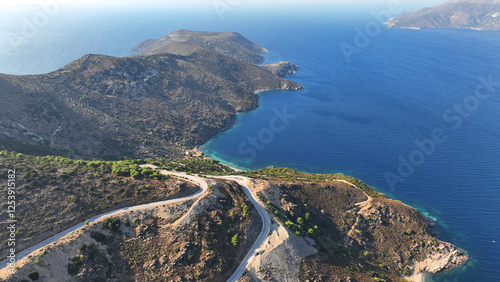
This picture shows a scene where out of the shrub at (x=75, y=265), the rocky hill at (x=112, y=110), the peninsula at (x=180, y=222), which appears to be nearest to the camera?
the shrub at (x=75, y=265)

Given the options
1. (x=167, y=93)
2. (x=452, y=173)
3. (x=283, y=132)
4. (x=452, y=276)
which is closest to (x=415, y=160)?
(x=452, y=173)

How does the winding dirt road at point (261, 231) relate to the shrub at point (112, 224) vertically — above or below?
below

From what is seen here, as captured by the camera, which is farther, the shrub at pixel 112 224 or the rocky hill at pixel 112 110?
the rocky hill at pixel 112 110

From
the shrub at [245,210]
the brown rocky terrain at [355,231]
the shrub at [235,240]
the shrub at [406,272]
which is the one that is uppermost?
the shrub at [245,210]

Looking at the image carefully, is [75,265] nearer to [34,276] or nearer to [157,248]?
[34,276]

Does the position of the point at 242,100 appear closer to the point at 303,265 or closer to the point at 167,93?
the point at 167,93

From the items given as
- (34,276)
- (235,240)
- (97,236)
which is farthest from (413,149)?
(34,276)

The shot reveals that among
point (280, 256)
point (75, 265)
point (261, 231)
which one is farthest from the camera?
point (261, 231)

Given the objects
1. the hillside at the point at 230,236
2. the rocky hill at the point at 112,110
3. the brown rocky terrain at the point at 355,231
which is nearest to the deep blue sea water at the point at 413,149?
the brown rocky terrain at the point at 355,231

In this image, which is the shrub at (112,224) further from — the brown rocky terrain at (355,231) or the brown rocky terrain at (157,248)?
the brown rocky terrain at (355,231)

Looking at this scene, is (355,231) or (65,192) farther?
(355,231)
